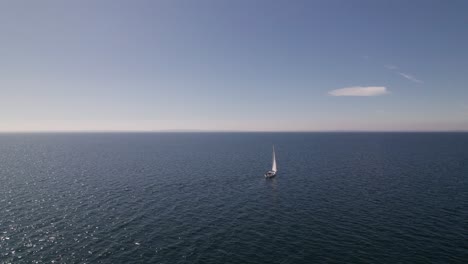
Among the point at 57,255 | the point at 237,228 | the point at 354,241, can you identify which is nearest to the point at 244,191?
the point at 237,228

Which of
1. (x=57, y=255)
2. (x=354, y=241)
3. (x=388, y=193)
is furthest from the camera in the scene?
(x=388, y=193)

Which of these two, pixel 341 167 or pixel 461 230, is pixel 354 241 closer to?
pixel 461 230

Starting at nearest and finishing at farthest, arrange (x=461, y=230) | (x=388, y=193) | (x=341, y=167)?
(x=461, y=230) < (x=388, y=193) < (x=341, y=167)

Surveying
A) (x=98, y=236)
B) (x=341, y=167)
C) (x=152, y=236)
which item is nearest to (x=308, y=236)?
(x=152, y=236)

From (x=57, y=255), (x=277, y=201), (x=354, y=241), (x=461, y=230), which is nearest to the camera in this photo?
(x=57, y=255)

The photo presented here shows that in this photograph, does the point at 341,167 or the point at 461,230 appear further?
the point at 341,167

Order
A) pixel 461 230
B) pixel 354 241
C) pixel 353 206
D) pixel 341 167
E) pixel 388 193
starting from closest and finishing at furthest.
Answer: pixel 354 241 → pixel 461 230 → pixel 353 206 → pixel 388 193 → pixel 341 167

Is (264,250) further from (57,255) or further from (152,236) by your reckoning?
(57,255)

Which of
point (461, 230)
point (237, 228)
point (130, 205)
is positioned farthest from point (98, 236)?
point (461, 230)

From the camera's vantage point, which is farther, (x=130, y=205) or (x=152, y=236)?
(x=130, y=205)
